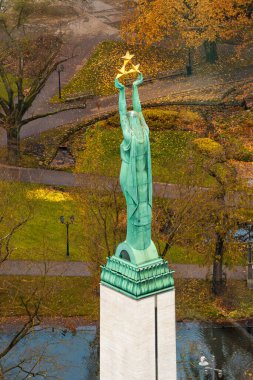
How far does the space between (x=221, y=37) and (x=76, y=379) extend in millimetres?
53017

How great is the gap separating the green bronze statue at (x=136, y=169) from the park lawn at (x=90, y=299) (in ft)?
99.4

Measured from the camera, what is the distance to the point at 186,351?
60719 millimetres

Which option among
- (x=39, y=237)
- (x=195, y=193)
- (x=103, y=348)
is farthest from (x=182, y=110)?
(x=103, y=348)

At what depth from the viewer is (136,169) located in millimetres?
32531

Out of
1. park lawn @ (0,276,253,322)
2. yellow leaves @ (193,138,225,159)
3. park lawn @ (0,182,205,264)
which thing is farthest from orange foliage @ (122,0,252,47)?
park lawn @ (0,276,253,322)

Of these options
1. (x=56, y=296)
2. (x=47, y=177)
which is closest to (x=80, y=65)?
(x=47, y=177)

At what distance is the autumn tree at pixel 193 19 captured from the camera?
9925 cm

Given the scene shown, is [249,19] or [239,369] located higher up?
[249,19]

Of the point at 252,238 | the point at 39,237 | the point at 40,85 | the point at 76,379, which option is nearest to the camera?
the point at 76,379

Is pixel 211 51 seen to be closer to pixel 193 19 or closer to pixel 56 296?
pixel 193 19

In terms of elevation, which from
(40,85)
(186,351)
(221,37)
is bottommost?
(186,351)

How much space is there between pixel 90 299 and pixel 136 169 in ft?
114

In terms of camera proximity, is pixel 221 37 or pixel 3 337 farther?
pixel 221 37

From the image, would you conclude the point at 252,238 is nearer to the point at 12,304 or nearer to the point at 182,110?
the point at 12,304
